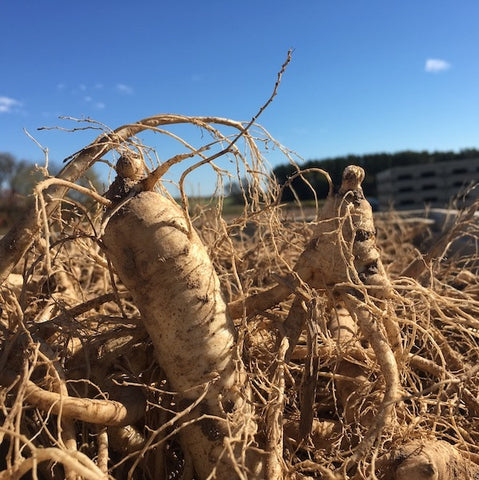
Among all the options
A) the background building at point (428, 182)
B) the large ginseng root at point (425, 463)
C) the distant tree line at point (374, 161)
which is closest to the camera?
the large ginseng root at point (425, 463)

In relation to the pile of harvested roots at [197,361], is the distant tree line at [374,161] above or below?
above

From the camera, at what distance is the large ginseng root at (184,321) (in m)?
1.29

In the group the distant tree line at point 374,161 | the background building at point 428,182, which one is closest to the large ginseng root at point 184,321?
the background building at point 428,182

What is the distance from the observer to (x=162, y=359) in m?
1.34

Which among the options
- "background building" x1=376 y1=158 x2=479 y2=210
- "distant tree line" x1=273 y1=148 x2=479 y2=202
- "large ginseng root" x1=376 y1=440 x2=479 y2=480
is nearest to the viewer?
"large ginseng root" x1=376 y1=440 x2=479 y2=480

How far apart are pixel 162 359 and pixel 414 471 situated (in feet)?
2.29

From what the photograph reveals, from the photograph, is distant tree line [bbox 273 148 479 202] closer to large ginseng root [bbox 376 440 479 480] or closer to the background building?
the background building

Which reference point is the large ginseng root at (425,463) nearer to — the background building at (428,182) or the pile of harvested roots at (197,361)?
the pile of harvested roots at (197,361)

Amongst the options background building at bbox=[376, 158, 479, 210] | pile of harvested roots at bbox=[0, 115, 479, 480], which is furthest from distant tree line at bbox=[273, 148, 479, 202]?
pile of harvested roots at bbox=[0, 115, 479, 480]

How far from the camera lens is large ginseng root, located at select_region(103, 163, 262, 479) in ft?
4.22

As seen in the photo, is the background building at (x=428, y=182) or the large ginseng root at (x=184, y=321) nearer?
the large ginseng root at (x=184, y=321)

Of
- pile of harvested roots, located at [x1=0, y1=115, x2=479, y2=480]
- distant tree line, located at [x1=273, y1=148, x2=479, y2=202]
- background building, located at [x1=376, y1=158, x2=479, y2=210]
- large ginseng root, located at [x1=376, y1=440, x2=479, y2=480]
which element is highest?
distant tree line, located at [x1=273, y1=148, x2=479, y2=202]

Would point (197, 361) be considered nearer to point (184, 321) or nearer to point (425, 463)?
point (184, 321)

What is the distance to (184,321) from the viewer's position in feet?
4.26
